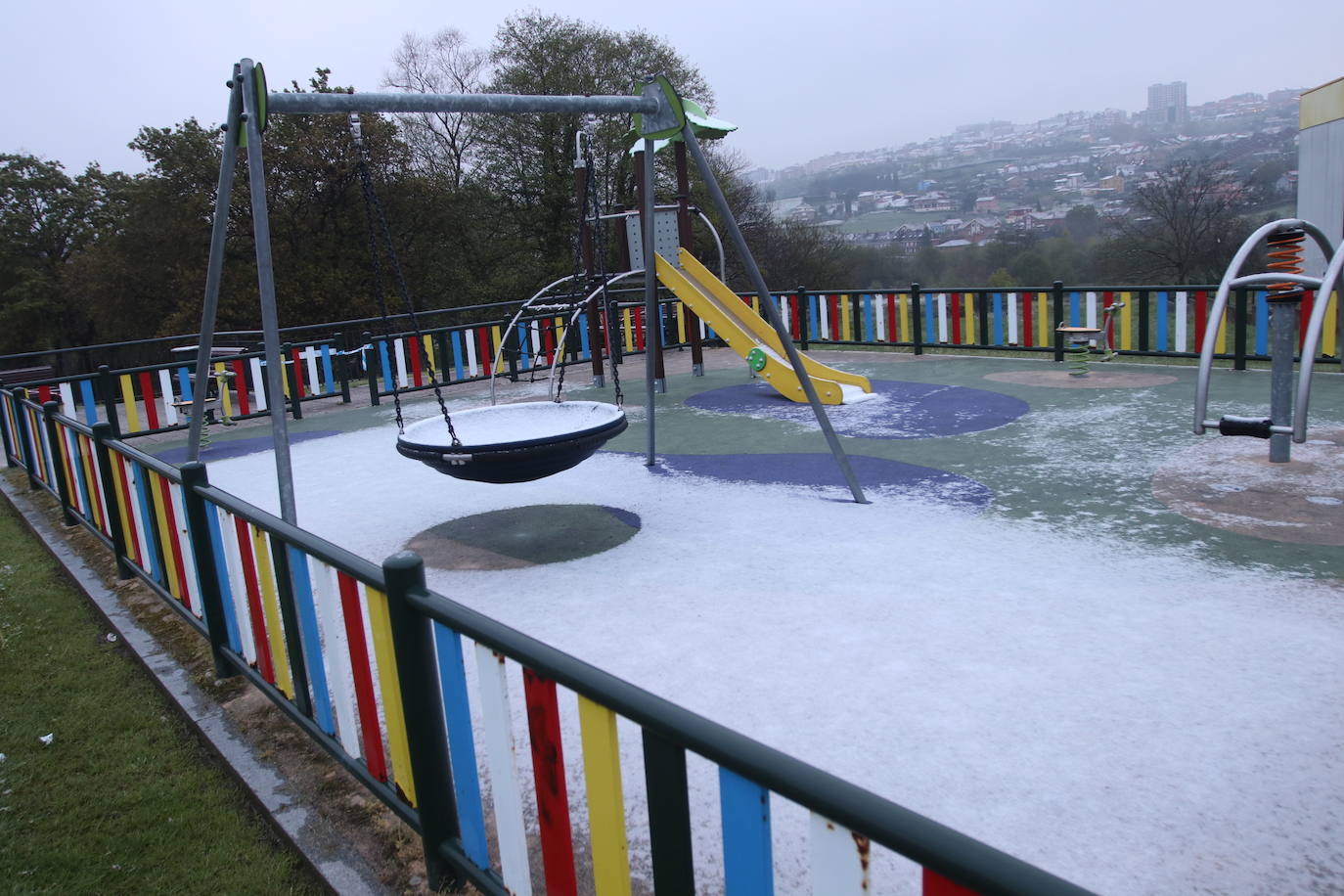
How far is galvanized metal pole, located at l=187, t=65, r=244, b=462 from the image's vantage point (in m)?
4.84

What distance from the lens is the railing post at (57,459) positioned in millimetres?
6738

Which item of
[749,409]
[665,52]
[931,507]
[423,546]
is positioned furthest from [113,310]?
[931,507]

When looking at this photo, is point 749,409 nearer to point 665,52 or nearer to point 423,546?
point 423,546

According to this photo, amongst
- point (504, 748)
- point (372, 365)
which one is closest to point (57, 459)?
point (372, 365)

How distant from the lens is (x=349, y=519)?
22.1 ft

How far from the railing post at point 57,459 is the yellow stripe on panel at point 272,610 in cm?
420

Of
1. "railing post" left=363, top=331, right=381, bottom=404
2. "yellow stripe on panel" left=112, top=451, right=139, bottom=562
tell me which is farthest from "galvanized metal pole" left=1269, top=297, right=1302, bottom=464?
"railing post" left=363, top=331, right=381, bottom=404

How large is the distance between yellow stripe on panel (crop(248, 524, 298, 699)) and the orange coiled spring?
20.6 ft

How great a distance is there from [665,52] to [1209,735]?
30.4 meters

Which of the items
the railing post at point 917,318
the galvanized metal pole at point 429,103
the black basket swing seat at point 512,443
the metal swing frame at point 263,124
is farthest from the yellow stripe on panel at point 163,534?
the railing post at point 917,318

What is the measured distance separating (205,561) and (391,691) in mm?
1704

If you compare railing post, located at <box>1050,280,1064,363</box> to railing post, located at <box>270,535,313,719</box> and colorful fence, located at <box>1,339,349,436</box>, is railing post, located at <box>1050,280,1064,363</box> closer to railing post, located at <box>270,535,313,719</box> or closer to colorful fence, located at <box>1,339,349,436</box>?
colorful fence, located at <box>1,339,349,436</box>

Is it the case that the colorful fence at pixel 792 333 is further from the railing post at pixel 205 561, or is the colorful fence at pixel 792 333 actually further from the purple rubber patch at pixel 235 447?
the railing post at pixel 205 561

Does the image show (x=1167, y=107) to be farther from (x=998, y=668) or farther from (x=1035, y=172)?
(x=998, y=668)
